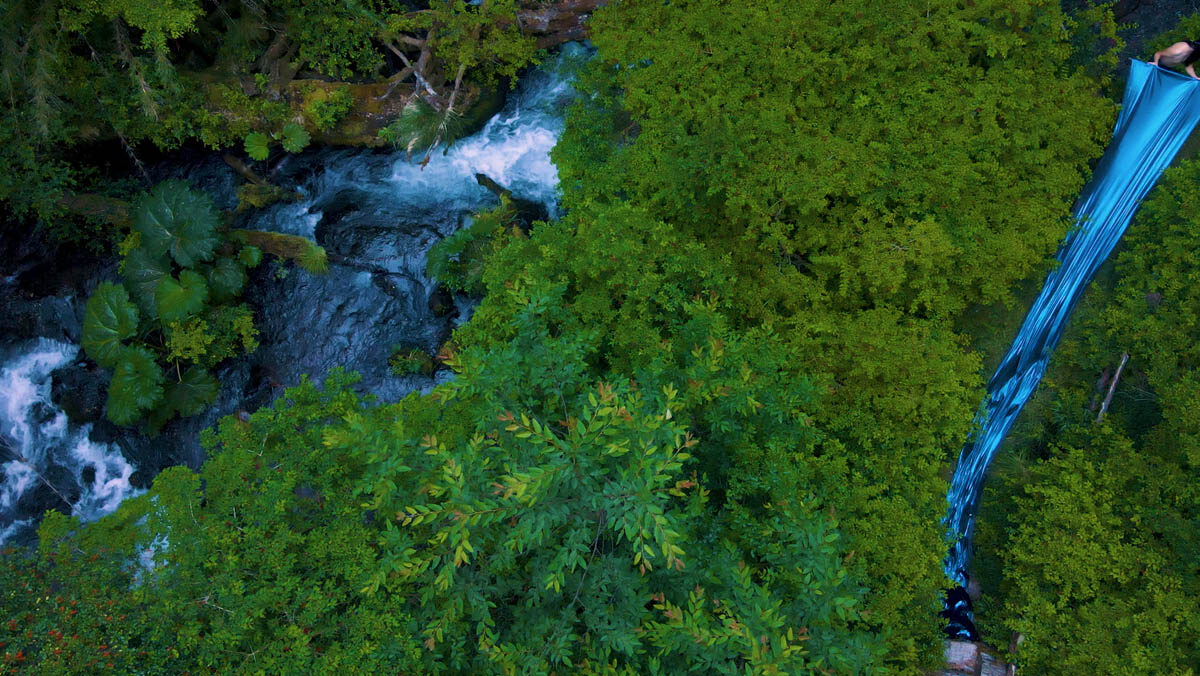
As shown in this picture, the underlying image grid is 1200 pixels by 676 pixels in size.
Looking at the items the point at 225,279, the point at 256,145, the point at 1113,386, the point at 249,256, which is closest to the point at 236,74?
the point at 256,145

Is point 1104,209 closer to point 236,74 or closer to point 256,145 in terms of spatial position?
point 256,145

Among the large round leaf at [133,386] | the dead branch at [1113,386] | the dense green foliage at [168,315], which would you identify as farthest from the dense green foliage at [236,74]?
the dead branch at [1113,386]

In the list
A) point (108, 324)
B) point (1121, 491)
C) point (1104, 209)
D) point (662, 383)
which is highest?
point (1104, 209)

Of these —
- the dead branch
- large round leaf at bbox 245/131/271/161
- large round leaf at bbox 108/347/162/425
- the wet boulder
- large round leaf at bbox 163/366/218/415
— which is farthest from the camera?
Answer: large round leaf at bbox 245/131/271/161

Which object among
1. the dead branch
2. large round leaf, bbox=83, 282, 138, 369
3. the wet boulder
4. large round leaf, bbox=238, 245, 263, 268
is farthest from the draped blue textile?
the wet boulder

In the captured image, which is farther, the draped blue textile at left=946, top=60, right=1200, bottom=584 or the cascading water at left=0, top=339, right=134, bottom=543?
the cascading water at left=0, top=339, right=134, bottom=543

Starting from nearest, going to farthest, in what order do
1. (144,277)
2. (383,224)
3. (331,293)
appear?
(144,277)
(331,293)
(383,224)

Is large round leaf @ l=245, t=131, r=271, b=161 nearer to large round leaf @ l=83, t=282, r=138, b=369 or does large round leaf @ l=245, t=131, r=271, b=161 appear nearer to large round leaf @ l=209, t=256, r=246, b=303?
large round leaf @ l=209, t=256, r=246, b=303

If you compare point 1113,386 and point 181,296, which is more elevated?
point 1113,386
